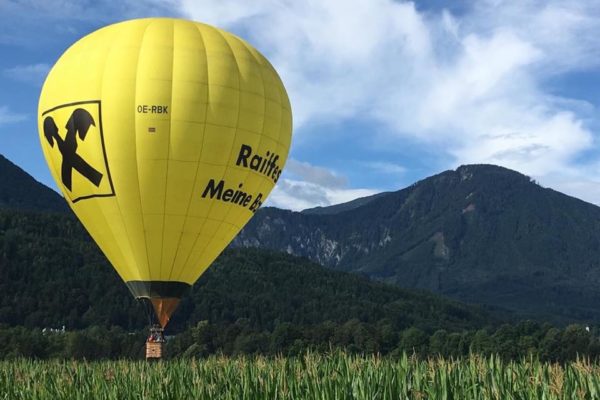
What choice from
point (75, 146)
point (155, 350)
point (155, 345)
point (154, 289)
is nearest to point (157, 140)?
point (75, 146)

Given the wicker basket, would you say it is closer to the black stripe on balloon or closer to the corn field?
the black stripe on balloon

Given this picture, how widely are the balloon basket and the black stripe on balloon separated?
1571 millimetres

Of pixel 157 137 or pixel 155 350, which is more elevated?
pixel 157 137

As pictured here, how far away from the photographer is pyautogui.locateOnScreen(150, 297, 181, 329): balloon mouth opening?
3797cm

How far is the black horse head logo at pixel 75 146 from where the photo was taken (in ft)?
121

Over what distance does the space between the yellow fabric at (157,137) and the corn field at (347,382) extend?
15.6 meters

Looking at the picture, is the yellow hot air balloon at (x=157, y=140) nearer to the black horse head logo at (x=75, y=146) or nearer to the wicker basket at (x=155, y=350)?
the black horse head logo at (x=75, y=146)

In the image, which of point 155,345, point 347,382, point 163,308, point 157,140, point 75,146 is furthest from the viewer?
point 163,308

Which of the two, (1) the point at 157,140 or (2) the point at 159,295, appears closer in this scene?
(1) the point at 157,140

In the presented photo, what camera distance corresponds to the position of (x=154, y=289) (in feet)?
124

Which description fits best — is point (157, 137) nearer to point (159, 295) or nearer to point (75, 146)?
point (75, 146)

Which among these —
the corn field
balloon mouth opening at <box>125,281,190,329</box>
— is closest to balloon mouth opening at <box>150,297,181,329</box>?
balloon mouth opening at <box>125,281,190,329</box>

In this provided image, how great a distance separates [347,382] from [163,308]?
867 inches

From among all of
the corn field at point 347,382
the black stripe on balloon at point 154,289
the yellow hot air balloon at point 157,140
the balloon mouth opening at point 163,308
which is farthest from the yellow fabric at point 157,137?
the corn field at point 347,382
